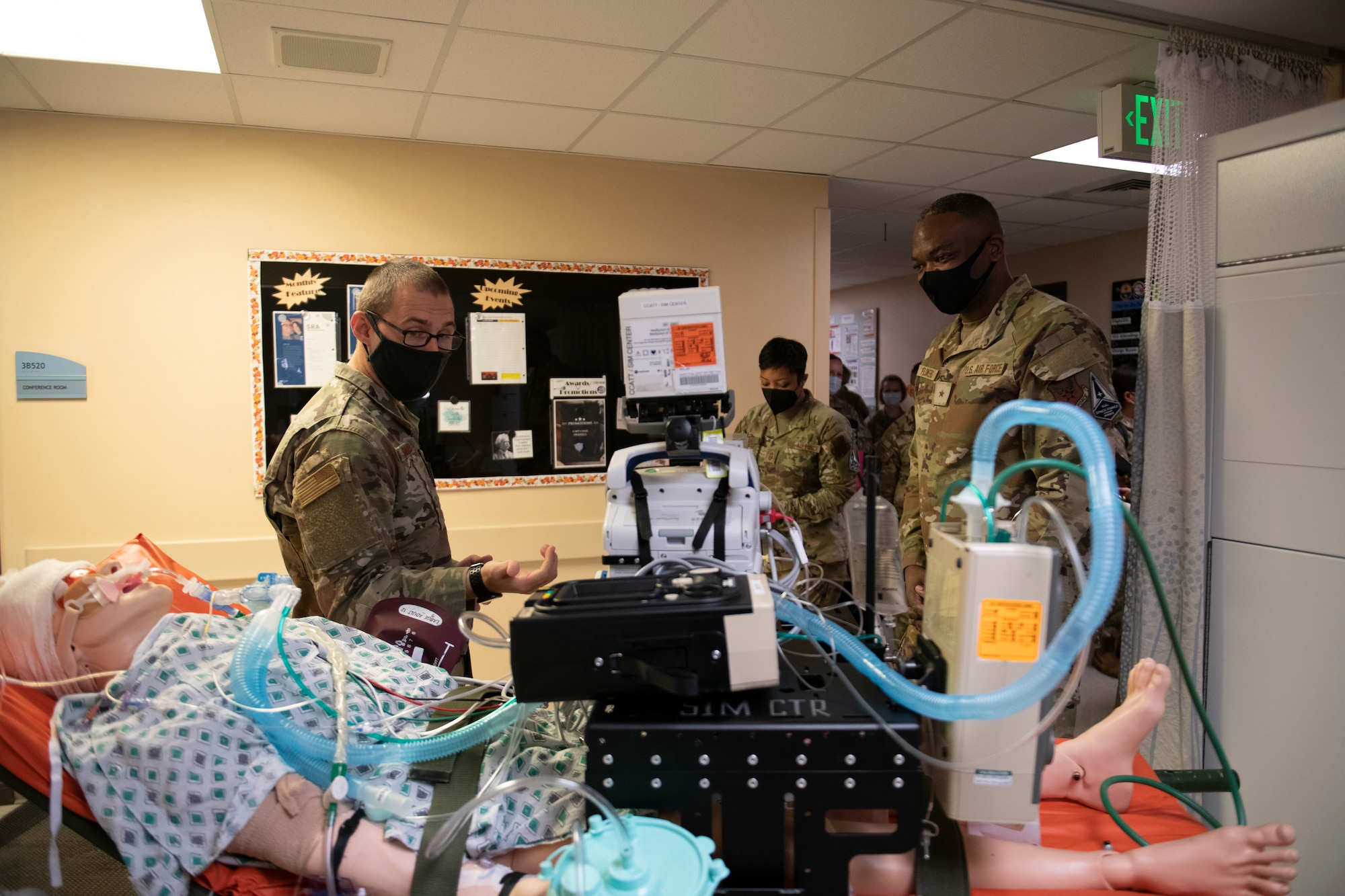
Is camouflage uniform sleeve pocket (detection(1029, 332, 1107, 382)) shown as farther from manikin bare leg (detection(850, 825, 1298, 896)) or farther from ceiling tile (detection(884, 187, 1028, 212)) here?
ceiling tile (detection(884, 187, 1028, 212))

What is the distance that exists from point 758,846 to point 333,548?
1195 mm

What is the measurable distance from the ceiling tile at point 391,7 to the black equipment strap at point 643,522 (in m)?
1.63

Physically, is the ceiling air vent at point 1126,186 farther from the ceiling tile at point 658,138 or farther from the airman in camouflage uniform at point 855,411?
the ceiling tile at point 658,138

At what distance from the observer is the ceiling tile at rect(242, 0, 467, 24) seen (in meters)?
2.21

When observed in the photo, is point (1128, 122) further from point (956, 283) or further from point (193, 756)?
point (193, 756)

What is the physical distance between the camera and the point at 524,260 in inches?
142

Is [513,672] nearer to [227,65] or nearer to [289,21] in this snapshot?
[289,21]

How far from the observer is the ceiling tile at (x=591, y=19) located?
2244mm

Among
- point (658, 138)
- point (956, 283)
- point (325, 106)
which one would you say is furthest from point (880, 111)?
point (325, 106)

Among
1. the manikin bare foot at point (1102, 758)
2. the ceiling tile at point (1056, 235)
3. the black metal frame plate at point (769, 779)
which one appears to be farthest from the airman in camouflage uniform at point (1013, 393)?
the ceiling tile at point (1056, 235)

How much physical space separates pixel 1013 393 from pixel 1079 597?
142 cm

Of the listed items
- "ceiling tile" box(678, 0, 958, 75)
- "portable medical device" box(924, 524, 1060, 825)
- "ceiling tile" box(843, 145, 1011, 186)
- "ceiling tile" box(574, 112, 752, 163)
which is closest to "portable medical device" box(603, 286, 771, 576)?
"portable medical device" box(924, 524, 1060, 825)

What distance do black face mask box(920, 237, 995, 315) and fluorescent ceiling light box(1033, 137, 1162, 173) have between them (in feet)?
5.58

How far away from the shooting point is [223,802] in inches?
45.2
